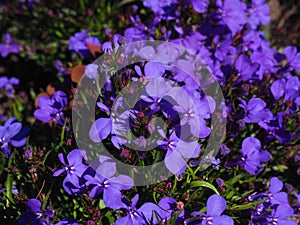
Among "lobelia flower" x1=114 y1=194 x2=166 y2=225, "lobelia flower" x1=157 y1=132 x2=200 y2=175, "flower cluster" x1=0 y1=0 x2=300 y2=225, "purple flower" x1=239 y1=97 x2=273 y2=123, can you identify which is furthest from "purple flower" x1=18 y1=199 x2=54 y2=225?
"purple flower" x1=239 y1=97 x2=273 y2=123

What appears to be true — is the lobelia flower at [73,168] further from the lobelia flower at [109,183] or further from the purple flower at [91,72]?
the purple flower at [91,72]

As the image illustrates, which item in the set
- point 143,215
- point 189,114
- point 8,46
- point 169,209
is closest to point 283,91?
point 189,114

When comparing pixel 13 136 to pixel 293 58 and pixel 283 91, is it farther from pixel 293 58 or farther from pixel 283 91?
pixel 293 58

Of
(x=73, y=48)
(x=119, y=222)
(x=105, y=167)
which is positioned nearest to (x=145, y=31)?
(x=73, y=48)

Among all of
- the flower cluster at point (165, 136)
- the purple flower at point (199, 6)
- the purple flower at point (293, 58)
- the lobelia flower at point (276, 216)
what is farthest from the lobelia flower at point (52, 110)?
the purple flower at point (293, 58)

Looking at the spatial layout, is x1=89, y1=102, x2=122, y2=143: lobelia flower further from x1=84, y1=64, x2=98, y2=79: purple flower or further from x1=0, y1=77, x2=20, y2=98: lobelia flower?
x1=0, y1=77, x2=20, y2=98: lobelia flower

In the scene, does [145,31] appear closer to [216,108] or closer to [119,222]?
[216,108]
